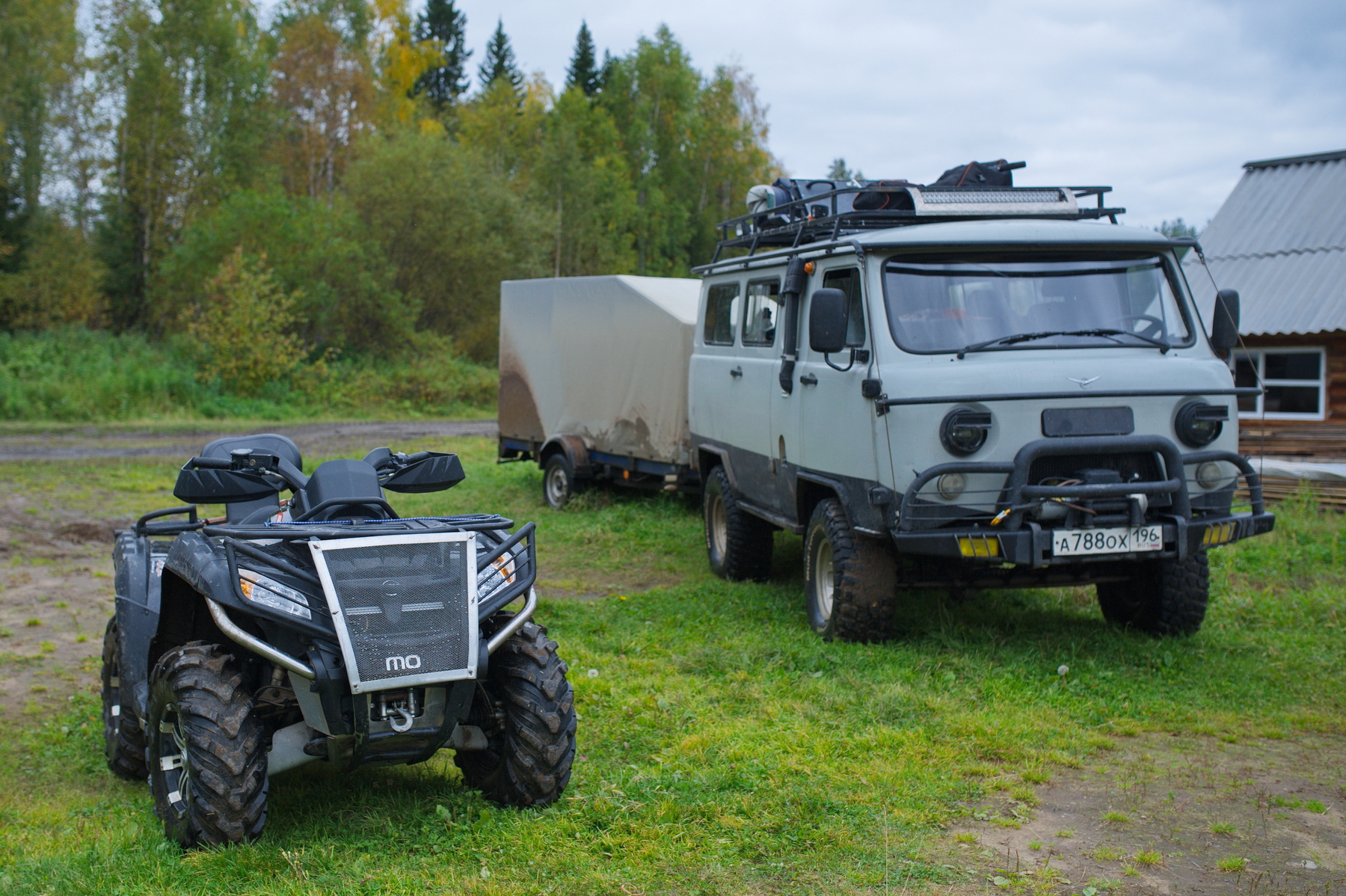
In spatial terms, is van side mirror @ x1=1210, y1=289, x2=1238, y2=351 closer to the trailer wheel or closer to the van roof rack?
the van roof rack

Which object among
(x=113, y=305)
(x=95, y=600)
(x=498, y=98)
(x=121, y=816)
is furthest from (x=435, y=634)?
(x=498, y=98)

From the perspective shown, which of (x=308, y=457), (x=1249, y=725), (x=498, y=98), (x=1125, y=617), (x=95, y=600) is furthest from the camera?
(x=498, y=98)

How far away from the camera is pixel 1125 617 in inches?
301

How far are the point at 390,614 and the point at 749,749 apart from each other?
1.96 m

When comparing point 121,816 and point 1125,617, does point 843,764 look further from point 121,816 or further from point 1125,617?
point 1125,617

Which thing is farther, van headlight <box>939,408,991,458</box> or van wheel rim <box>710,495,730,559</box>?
van wheel rim <box>710,495,730,559</box>

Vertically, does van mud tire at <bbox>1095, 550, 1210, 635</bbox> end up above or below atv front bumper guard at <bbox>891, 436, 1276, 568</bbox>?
below

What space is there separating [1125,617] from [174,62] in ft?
119

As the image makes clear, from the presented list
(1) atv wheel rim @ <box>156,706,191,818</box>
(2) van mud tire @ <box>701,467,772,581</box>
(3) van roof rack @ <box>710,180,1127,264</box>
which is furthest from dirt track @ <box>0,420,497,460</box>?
(1) atv wheel rim @ <box>156,706,191,818</box>

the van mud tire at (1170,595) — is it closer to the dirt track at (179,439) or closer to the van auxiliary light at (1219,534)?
the van auxiliary light at (1219,534)

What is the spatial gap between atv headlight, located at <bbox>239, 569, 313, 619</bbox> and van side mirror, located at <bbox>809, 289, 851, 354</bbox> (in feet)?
11.8

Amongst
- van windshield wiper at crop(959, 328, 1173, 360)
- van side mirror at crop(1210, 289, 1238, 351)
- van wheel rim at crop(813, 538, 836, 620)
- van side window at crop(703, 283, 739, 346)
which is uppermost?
van side window at crop(703, 283, 739, 346)

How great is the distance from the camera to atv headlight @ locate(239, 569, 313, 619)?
3787 mm

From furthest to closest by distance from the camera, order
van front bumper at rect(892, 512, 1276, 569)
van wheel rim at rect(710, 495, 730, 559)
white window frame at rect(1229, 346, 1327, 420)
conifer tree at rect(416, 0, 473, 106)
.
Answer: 1. conifer tree at rect(416, 0, 473, 106)
2. white window frame at rect(1229, 346, 1327, 420)
3. van wheel rim at rect(710, 495, 730, 559)
4. van front bumper at rect(892, 512, 1276, 569)
